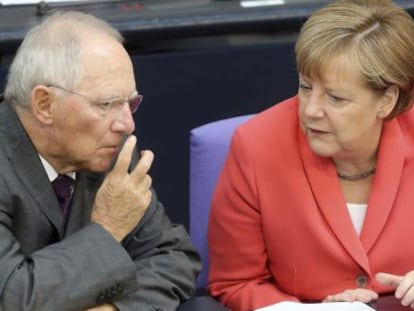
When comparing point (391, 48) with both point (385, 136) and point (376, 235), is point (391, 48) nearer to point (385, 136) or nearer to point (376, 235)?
point (385, 136)

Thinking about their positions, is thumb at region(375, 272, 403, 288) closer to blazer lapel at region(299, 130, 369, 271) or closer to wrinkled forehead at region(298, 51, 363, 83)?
blazer lapel at region(299, 130, 369, 271)

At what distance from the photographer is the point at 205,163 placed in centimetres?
296

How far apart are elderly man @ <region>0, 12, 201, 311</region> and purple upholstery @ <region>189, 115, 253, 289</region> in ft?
0.94

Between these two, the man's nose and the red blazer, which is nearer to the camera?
the man's nose

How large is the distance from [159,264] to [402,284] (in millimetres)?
551

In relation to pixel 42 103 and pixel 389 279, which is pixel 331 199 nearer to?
pixel 389 279

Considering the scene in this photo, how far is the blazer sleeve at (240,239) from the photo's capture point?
2.83 meters

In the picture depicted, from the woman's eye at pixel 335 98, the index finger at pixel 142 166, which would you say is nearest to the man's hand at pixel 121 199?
the index finger at pixel 142 166

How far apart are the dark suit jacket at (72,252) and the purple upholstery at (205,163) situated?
0.65ft

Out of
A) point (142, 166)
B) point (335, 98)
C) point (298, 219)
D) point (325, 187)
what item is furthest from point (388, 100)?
point (142, 166)

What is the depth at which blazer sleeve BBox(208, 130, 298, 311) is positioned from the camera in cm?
283

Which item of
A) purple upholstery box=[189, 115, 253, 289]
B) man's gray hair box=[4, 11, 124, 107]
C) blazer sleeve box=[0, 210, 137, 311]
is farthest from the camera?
purple upholstery box=[189, 115, 253, 289]

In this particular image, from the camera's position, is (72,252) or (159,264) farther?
(159,264)

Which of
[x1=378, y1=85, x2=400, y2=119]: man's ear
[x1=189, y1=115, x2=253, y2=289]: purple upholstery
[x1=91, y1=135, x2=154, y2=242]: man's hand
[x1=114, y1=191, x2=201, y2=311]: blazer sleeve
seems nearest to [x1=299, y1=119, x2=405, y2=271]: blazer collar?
[x1=378, y1=85, x2=400, y2=119]: man's ear
